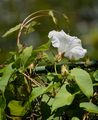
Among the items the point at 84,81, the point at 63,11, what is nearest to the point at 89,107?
the point at 84,81

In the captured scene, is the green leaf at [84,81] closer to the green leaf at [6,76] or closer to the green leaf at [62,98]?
the green leaf at [62,98]

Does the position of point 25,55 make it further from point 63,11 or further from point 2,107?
point 63,11

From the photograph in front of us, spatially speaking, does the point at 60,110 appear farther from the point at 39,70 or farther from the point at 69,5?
the point at 69,5

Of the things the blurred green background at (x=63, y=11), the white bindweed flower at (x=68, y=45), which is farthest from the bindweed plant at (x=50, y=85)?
the blurred green background at (x=63, y=11)

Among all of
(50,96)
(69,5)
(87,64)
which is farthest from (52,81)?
(69,5)

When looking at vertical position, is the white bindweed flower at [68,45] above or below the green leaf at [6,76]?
above

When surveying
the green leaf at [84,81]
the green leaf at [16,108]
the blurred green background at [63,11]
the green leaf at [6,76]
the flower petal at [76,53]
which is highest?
the blurred green background at [63,11]

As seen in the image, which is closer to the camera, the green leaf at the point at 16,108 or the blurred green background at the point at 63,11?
the green leaf at the point at 16,108
